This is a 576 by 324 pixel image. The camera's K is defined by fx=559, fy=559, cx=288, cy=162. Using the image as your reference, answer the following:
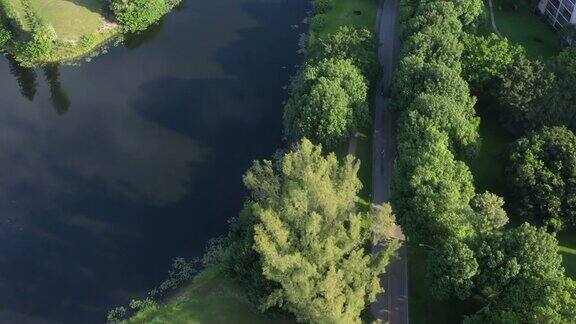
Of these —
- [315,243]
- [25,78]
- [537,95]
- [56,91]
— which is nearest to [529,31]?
[537,95]

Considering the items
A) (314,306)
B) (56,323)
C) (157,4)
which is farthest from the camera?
(157,4)

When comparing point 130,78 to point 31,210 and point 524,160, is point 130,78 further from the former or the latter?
point 524,160

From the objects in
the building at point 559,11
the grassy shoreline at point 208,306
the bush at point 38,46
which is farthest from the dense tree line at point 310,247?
Answer: the building at point 559,11

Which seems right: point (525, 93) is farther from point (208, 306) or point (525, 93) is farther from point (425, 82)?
point (208, 306)

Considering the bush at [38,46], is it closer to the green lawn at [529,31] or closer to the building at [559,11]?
the green lawn at [529,31]

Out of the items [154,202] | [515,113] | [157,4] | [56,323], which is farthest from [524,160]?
[157,4]
